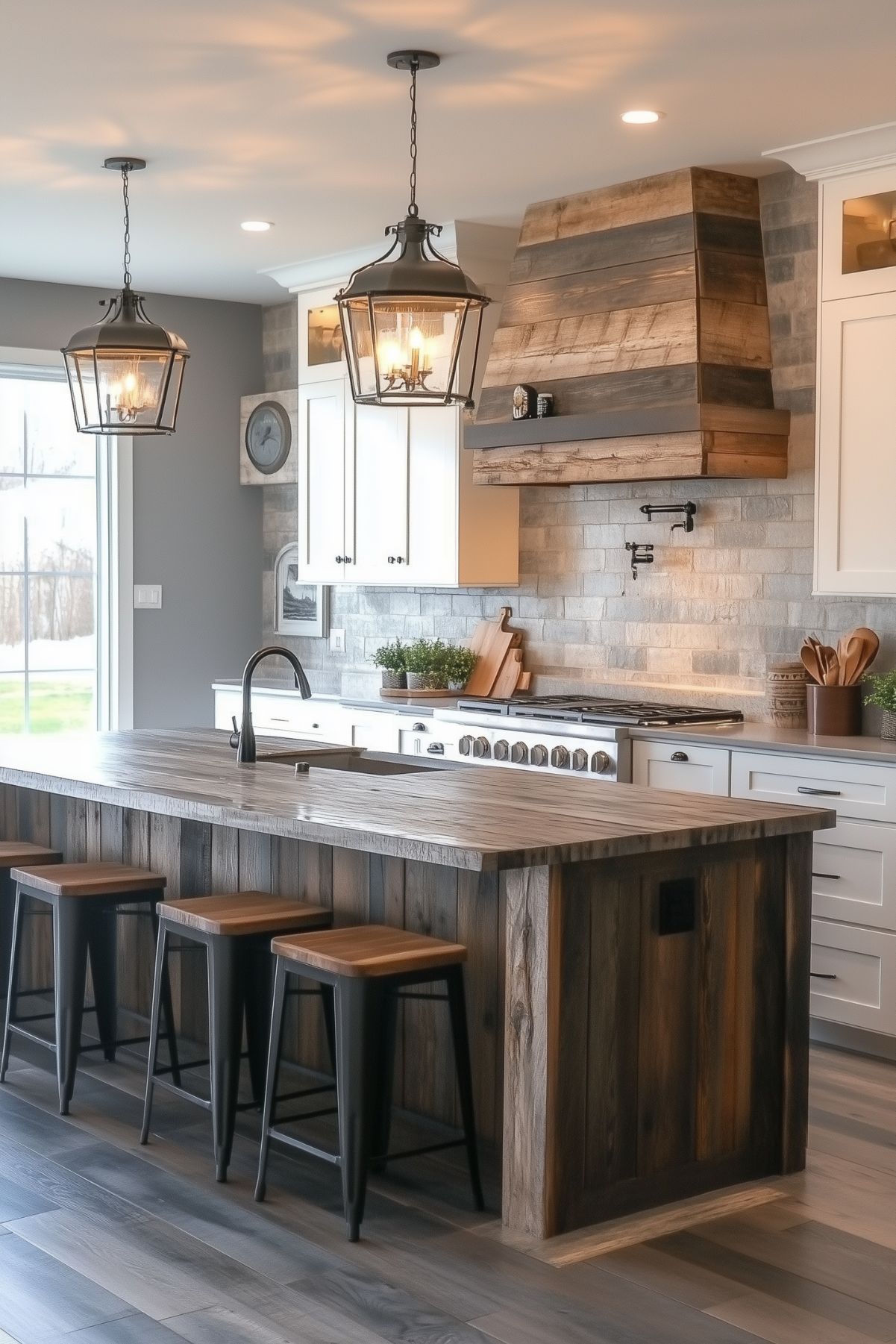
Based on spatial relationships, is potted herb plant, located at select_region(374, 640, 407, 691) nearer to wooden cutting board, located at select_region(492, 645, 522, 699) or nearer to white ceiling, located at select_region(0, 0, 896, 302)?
wooden cutting board, located at select_region(492, 645, 522, 699)

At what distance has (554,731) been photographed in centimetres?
540

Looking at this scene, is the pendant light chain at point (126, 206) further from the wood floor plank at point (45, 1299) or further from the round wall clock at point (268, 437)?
the wood floor plank at point (45, 1299)

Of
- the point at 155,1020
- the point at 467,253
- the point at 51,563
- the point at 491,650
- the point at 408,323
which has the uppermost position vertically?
the point at 467,253

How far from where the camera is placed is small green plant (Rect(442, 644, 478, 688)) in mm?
6457

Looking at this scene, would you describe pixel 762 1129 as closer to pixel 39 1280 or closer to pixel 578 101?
pixel 39 1280

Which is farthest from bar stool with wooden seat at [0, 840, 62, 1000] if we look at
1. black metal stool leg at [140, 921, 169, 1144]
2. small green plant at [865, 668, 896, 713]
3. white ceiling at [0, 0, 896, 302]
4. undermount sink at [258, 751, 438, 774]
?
small green plant at [865, 668, 896, 713]

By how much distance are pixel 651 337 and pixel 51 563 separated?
330 cm

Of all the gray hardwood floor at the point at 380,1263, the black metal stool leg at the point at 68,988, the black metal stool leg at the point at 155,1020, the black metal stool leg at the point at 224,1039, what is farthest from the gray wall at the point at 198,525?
the black metal stool leg at the point at 224,1039

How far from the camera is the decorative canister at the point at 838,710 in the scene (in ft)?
16.2

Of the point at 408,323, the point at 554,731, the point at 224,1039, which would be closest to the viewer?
the point at 224,1039

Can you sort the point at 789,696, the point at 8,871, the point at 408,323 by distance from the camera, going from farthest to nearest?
the point at 789,696, the point at 8,871, the point at 408,323

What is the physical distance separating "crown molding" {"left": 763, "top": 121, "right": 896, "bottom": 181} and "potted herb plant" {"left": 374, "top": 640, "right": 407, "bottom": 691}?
2.51m

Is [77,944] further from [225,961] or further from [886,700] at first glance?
[886,700]

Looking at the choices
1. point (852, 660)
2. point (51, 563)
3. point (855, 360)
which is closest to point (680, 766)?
point (852, 660)
